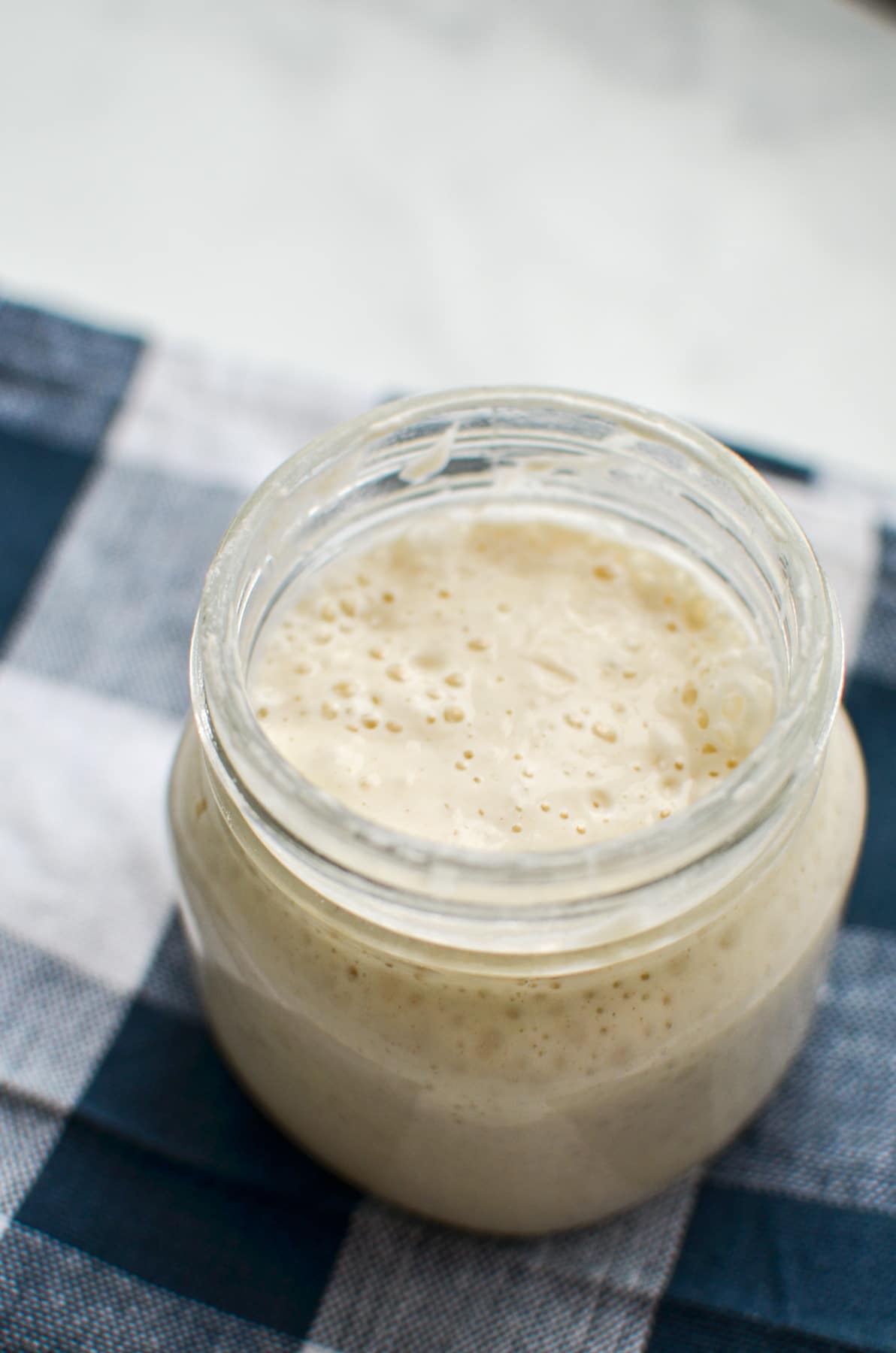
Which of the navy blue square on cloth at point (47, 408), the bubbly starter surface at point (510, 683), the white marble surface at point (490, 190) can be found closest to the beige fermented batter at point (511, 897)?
the bubbly starter surface at point (510, 683)

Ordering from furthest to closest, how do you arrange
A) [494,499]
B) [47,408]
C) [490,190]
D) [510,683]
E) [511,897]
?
[490,190] → [47,408] → [494,499] → [510,683] → [511,897]

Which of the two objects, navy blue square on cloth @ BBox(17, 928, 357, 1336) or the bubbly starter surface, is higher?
the bubbly starter surface

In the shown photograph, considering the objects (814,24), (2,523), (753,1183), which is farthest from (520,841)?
(814,24)

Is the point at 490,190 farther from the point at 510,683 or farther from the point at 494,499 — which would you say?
the point at 510,683

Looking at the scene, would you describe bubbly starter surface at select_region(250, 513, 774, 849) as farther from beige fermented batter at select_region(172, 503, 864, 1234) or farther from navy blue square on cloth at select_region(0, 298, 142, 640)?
navy blue square on cloth at select_region(0, 298, 142, 640)

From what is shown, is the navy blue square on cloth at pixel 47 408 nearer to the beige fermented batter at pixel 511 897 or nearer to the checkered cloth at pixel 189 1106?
the checkered cloth at pixel 189 1106

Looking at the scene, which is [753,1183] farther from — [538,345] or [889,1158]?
[538,345]

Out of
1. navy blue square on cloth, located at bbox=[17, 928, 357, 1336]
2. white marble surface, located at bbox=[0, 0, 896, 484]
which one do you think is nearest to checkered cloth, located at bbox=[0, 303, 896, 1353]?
navy blue square on cloth, located at bbox=[17, 928, 357, 1336]

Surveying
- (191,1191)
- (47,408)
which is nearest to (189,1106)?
(191,1191)
